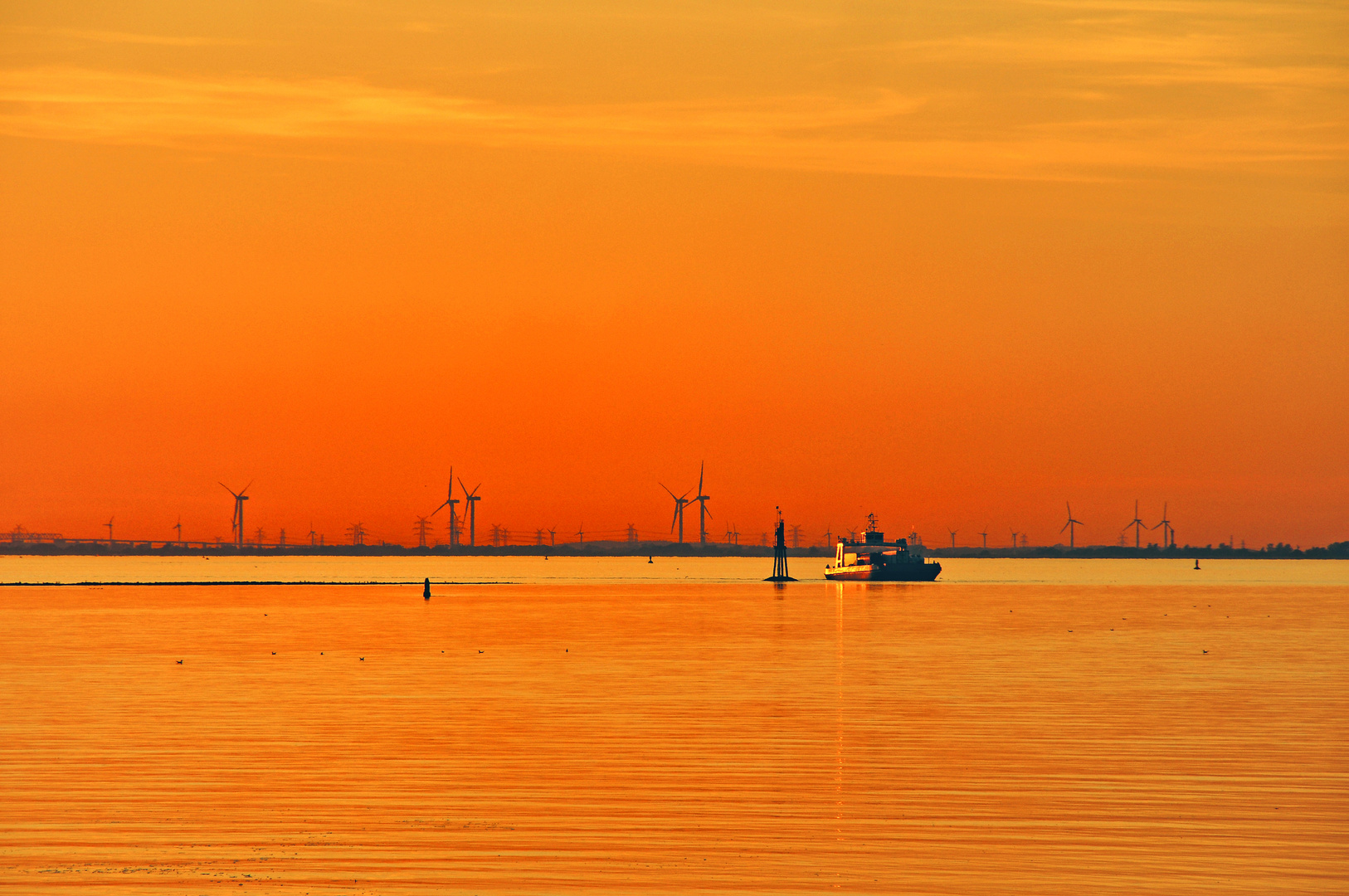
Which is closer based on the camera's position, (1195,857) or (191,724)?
(1195,857)

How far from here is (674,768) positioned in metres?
32.0

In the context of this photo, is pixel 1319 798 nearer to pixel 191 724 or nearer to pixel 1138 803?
pixel 1138 803

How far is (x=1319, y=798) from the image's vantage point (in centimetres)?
2817

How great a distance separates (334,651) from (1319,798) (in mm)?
49636

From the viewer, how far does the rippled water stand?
22406 mm

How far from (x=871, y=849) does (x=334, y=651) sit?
49773 millimetres

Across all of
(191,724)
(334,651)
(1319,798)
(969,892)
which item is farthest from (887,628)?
(969,892)

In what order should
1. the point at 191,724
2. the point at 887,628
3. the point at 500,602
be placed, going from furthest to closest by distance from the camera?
the point at 500,602 → the point at 887,628 → the point at 191,724

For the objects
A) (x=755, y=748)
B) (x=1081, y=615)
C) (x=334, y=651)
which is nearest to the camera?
(x=755, y=748)

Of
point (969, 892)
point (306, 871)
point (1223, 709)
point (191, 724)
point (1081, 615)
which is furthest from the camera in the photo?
point (1081, 615)

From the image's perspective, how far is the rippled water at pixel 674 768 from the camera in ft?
73.5

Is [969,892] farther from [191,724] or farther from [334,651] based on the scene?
[334,651]

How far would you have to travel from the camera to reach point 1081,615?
111 metres

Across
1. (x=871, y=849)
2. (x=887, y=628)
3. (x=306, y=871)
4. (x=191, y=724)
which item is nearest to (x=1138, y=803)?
(x=871, y=849)
